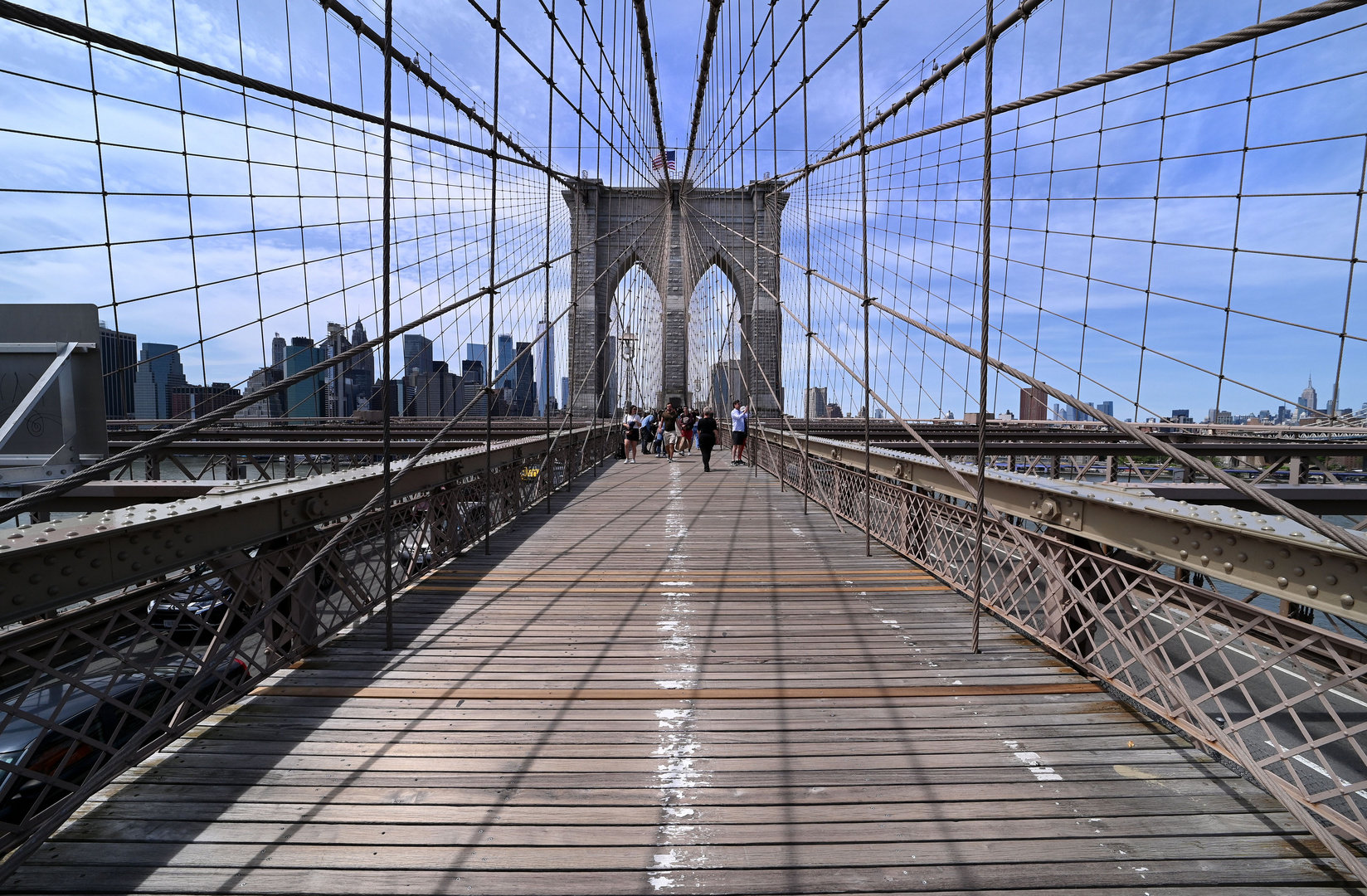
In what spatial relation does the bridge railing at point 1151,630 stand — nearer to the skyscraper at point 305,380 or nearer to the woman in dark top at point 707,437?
the skyscraper at point 305,380

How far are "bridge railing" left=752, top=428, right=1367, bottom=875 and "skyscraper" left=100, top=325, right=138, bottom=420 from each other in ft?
25.1

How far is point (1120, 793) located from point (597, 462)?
1245 cm

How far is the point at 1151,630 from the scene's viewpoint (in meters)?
2.61

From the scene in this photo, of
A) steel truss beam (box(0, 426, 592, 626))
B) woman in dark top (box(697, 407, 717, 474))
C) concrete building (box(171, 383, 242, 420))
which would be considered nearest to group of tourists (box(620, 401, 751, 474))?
woman in dark top (box(697, 407, 717, 474))

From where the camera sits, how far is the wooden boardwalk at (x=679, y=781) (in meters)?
1.91

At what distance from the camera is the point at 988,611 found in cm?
418

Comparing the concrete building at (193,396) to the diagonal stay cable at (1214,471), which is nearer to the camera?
the diagonal stay cable at (1214,471)

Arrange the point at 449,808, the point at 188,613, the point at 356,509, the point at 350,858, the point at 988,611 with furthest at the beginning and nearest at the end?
1. the point at 988,611
2. the point at 356,509
3. the point at 188,613
4. the point at 449,808
5. the point at 350,858

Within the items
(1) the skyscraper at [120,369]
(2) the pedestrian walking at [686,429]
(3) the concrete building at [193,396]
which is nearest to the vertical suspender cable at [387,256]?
(1) the skyscraper at [120,369]

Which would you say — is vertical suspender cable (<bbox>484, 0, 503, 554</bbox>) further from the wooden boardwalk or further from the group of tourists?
the group of tourists

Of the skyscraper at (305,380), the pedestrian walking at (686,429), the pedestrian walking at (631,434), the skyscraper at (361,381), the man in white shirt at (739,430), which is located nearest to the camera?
the skyscraper at (305,380)

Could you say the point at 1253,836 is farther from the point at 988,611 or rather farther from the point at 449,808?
the point at 449,808

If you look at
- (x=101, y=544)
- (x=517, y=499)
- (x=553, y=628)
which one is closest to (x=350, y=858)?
(x=101, y=544)

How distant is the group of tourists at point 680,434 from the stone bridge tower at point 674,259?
3452 millimetres
